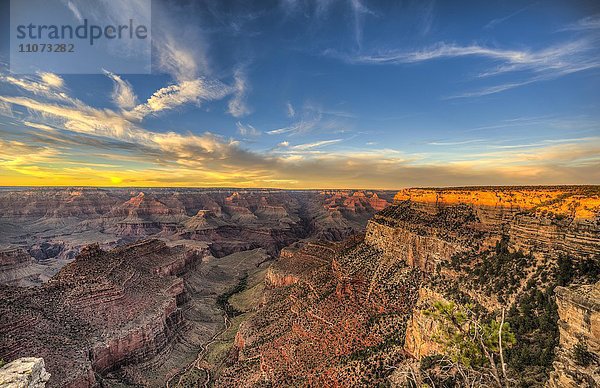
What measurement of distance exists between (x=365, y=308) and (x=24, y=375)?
26.6 meters

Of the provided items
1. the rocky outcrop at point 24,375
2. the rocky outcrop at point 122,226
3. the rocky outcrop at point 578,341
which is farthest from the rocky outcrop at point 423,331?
the rocky outcrop at point 122,226

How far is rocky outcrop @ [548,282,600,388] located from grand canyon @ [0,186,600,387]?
0.15 feet

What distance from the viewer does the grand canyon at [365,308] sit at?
15648 millimetres

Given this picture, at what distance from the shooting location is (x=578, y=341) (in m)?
10.6

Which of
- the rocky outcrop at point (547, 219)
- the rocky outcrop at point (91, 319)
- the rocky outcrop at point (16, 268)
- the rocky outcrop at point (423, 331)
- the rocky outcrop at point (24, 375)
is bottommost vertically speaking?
the rocky outcrop at point (16, 268)

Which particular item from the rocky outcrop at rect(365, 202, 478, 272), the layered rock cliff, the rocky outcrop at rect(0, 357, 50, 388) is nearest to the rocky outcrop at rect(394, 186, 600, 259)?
the layered rock cliff

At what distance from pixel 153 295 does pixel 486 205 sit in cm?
5103

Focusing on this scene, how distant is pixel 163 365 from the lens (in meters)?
42.7

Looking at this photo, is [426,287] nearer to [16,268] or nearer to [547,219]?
[547,219]

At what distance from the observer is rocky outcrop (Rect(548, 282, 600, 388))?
9.51 metres

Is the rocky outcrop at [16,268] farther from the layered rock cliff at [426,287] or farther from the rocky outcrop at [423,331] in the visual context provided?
the rocky outcrop at [423,331]

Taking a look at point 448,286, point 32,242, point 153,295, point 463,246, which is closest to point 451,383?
point 448,286

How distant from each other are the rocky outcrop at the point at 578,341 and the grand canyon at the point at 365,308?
4 centimetres

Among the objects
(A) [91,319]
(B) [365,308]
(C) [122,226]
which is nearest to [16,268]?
(A) [91,319]
